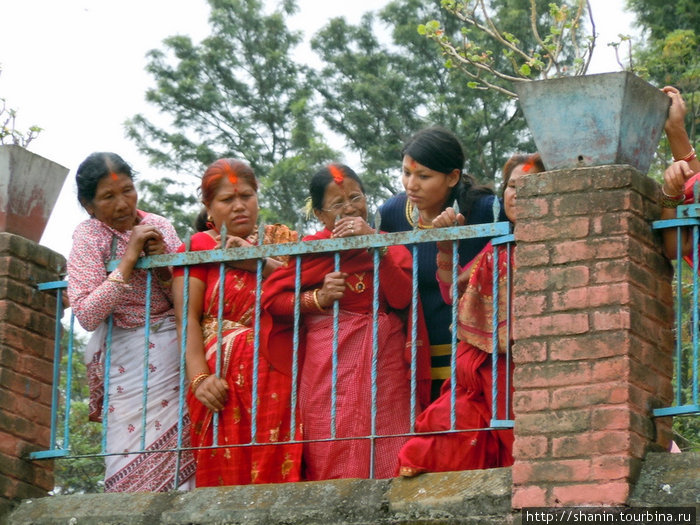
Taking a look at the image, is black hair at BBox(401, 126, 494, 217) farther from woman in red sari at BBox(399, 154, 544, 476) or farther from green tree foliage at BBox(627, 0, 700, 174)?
green tree foliage at BBox(627, 0, 700, 174)

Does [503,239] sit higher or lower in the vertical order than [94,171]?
lower

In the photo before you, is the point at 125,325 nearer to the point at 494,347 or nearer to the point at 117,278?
the point at 117,278

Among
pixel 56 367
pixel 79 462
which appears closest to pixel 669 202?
pixel 56 367

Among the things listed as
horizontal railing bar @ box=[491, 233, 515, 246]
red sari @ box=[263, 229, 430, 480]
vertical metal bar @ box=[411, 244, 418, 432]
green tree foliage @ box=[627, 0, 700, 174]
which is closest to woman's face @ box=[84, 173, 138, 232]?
red sari @ box=[263, 229, 430, 480]

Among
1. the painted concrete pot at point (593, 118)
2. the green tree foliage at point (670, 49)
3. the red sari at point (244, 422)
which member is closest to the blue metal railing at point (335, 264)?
the red sari at point (244, 422)

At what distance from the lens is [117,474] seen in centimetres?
570

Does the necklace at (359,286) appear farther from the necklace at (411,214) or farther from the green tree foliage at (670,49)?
the green tree foliage at (670,49)

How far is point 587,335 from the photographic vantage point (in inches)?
181

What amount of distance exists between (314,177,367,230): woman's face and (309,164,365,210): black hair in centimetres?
2

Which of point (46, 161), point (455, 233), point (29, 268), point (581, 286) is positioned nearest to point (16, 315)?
point (29, 268)

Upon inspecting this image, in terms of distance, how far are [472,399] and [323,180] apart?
49.3 inches

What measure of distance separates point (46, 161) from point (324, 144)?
1112 centimetres

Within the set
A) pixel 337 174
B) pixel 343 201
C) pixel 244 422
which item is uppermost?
pixel 337 174

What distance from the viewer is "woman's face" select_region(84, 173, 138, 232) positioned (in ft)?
19.5
